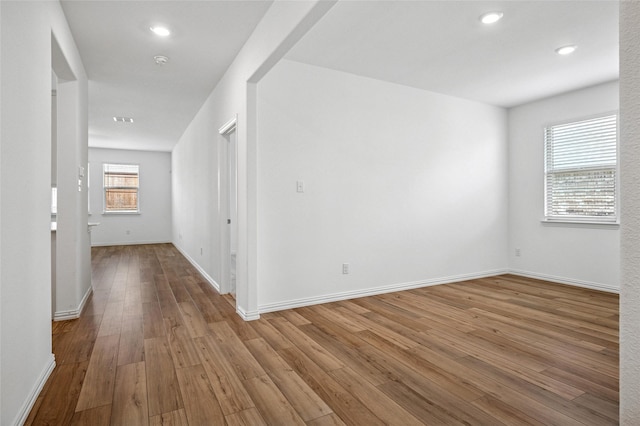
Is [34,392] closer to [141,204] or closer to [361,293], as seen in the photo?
[361,293]

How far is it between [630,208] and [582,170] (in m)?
4.58

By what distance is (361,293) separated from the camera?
4039 millimetres

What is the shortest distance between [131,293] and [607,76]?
20.3 feet

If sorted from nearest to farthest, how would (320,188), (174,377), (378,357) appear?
(174,377) < (378,357) < (320,188)

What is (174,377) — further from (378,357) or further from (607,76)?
(607,76)

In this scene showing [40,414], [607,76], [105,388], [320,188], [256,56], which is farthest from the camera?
[607,76]

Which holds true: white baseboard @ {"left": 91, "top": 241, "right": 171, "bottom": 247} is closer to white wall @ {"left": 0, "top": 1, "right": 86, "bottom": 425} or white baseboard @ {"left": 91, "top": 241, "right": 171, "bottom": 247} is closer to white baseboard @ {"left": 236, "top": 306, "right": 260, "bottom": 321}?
white baseboard @ {"left": 236, "top": 306, "right": 260, "bottom": 321}

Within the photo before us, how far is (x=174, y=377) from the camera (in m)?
2.16

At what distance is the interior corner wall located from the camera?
11.7 feet

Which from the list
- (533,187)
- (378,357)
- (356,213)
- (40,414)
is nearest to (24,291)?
(40,414)

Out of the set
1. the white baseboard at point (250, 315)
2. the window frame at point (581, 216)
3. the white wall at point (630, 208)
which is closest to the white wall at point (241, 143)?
the white baseboard at point (250, 315)

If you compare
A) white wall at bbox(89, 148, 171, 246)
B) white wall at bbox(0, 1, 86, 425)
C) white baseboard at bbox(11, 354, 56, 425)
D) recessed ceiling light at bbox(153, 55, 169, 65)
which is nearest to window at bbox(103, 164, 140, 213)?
white wall at bbox(89, 148, 171, 246)

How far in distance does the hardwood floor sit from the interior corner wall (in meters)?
0.44

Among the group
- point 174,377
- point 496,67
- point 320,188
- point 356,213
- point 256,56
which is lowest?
point 174,377
